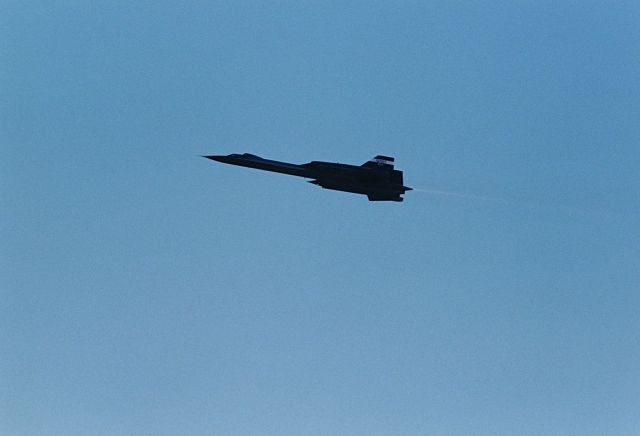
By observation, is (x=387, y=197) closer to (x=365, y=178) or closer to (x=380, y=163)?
(x=365, y=178)

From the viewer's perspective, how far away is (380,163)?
77250 millimetres

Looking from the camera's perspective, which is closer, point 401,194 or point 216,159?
point 401,194

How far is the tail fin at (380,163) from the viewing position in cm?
7709

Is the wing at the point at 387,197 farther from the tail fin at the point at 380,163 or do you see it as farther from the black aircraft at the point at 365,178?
the tail fin at the point at 380,163

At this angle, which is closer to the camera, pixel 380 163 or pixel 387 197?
pixel 387 197

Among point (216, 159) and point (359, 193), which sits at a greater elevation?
point (216, 159)

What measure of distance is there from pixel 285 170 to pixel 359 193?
898 cm

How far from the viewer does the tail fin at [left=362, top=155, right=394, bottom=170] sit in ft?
253

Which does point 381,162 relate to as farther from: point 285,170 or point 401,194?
point 285,170

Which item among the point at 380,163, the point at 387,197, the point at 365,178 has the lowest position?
the point at 387,197

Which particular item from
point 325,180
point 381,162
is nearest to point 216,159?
point 325,180

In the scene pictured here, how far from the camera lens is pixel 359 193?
78000 millimetres

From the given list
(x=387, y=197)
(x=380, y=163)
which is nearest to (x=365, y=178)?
(x=380, y=163)

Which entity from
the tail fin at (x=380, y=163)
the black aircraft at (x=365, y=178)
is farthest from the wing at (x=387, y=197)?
the tail fin at (x=380, y=163)
